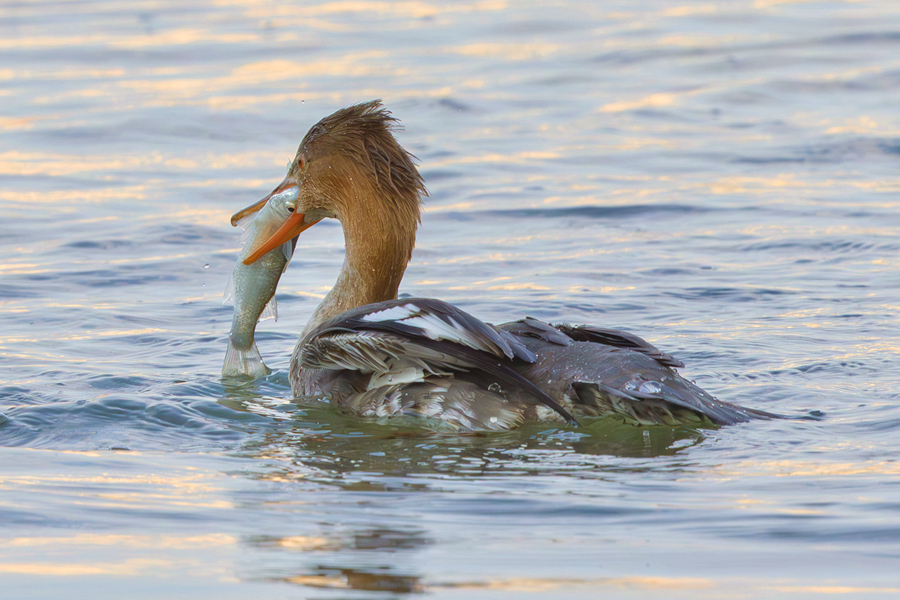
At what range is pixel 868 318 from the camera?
7875 mm

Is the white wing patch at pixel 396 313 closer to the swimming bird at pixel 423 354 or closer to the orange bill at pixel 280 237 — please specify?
the swimming bird at pixel 423 354

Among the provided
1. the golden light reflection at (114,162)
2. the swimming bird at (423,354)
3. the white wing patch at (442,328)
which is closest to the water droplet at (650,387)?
the swimming bird at (423,354)

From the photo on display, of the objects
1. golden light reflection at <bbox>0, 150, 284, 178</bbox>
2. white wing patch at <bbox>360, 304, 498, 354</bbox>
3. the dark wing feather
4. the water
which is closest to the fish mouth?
the water

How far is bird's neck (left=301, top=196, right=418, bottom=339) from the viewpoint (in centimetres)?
650

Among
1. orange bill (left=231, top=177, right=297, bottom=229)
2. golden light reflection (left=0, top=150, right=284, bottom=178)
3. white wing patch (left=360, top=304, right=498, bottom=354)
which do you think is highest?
golden light reflection (left=0, top=150, right=284, bottom=178)

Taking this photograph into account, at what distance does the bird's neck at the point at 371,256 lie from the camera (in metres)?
6.50

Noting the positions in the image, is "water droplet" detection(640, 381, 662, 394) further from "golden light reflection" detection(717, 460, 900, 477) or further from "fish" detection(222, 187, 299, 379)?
"fish" detection(222, 187, 299, 379)

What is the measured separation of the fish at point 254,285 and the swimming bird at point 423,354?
336 mm

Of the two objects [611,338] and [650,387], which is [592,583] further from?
[611,338]

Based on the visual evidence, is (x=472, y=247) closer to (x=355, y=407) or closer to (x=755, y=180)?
(x=755, y=180)

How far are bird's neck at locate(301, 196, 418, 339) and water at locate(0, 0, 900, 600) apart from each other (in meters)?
0.70

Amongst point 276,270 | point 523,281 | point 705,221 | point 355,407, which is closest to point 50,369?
point 276,270

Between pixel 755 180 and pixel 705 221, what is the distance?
129 centimetres

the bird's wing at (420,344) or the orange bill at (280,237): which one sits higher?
the orange bill at (280,237)
